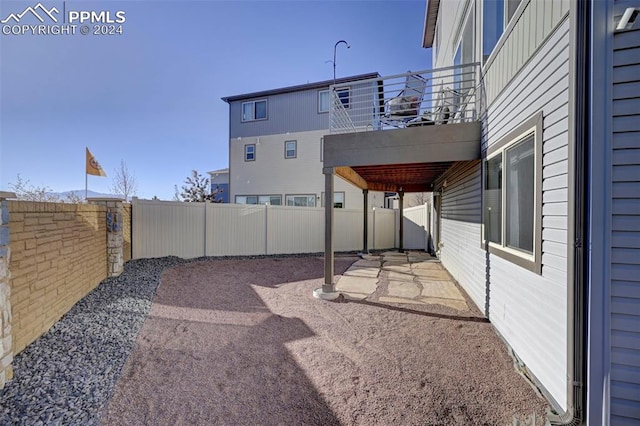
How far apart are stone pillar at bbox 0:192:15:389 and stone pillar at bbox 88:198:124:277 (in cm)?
382

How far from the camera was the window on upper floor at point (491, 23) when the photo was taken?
407 centimetres

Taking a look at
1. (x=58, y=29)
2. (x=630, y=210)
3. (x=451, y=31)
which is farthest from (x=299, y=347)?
(x=58, y=29)

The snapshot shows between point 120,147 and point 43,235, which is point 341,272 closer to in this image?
point 43,235

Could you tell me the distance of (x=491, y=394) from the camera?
249cm

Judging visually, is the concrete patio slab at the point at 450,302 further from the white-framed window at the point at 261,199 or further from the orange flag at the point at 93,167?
the white-framed window at the point at 261,199

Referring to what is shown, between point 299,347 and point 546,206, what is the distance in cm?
292

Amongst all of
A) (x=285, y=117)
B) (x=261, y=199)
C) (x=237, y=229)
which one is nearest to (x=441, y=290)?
(x=237, y=229)

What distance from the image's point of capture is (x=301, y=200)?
14.6 m

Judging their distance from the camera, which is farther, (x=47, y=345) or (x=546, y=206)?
(x=47, y=345)

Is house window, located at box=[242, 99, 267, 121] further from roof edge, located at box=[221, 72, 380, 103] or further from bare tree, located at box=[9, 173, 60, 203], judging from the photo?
bare tree, located at box=[9, 173, 60, 203]

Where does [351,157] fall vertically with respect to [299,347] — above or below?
above

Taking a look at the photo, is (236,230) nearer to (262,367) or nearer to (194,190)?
(262,367)

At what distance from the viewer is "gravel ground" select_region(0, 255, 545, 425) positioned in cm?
225

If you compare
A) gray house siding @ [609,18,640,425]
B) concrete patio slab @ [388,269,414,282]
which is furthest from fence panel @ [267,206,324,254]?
gray house siding @ [609,18,640,425]
